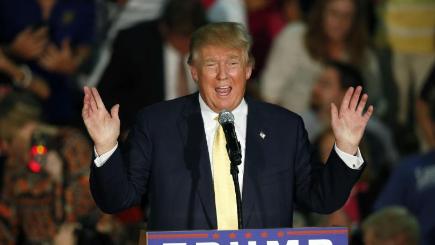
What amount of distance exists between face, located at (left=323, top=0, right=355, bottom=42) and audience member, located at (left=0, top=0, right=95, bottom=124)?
1617 millimetres

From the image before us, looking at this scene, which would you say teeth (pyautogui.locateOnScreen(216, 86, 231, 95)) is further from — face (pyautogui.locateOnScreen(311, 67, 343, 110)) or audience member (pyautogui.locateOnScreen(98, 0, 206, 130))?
face (pyautogui.locateOnScreen(311, 67, 343, 110))

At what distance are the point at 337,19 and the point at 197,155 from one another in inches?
178


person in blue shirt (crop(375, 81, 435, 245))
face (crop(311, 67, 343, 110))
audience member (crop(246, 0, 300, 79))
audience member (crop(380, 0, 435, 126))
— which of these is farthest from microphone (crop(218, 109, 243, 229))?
audience member (crop(380, 0, 435, 126))

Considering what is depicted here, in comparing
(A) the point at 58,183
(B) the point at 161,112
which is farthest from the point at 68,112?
(B) the point at 161,112

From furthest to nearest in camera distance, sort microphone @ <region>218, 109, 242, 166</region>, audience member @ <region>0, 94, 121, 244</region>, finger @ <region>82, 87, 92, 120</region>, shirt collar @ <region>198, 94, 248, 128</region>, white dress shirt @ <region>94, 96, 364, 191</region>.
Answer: audience member @ <region>0, 94, 121, 244</region>, shirt collar @ <region>198, 94, 248, 128</region>, white dress shirt @ <region>94, 96, 364, 191</region>, finger @ <region>82, 87, 92, 120</region>, microphone @ <region>218, 109, 242, 166</region>

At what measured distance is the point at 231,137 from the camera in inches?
148

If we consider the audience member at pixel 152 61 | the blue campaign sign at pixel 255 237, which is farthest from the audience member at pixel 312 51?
the blue campaign sign at pixel 255 237

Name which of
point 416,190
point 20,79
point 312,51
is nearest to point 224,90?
point 416,190

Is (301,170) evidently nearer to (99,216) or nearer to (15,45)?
(99,216)

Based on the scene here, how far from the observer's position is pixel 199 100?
4.10m

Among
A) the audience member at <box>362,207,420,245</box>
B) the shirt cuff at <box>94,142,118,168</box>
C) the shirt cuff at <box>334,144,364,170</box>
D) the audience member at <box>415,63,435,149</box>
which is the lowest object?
the audience member at <box>362,207,420,245</box>

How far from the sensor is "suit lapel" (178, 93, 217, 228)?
3898 millimetres

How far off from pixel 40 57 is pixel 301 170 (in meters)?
4.29

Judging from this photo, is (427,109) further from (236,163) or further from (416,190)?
(236,163)
